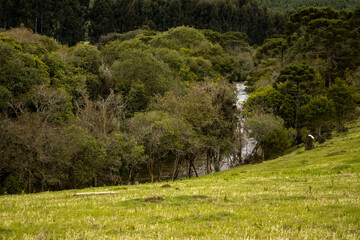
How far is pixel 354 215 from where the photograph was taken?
372 inches

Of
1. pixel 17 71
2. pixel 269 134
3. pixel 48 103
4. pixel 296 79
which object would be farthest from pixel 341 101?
pixel 17 71

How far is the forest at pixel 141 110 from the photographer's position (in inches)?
1297

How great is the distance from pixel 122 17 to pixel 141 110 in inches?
4166

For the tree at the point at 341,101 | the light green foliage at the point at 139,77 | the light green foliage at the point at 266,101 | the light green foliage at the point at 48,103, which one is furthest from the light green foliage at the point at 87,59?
the tree at the point at 341,101

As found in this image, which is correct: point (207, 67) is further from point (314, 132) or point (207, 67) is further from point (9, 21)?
point (9, 21)

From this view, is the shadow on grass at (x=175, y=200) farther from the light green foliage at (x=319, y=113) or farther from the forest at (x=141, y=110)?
the light green foliage at (x=319, y=113)

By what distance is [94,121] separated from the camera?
43.5 meters

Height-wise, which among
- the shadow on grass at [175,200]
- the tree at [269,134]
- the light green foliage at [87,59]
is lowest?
the shadow on grass at [175,200]

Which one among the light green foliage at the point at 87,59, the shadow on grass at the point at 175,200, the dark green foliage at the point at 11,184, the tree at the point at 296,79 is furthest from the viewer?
the tree at the point at 296,79

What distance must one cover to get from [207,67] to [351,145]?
52.3 metres

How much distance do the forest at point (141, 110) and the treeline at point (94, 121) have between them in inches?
5.8

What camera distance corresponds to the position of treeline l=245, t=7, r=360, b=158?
50.8m

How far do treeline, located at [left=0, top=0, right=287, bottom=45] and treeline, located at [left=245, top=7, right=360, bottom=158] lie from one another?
73.8m

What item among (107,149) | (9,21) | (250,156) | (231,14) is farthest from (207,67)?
(231,14)
